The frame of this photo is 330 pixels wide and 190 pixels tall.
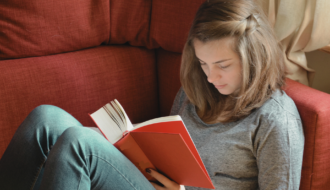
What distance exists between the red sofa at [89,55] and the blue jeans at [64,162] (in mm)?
346

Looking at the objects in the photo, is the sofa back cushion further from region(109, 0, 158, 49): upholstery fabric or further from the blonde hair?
the blonde hair

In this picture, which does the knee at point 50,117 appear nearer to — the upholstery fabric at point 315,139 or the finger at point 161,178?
the finger at point 161,178

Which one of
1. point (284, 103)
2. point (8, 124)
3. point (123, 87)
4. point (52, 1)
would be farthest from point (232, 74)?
point (8, 124)

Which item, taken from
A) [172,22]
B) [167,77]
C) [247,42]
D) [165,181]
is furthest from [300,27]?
[165,181]

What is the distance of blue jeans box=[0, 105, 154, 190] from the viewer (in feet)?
2.57

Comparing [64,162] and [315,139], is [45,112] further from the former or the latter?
[315,139]

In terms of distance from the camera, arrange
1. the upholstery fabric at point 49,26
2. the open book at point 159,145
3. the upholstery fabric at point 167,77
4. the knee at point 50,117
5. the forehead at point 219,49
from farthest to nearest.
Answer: the upholstery fabric at point 167,77
the upholstery fabric at point 49,26
the knee at point 50,117
the forehead at point 219,49
the open book at point 159,145

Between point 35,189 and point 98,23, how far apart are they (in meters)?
0.76

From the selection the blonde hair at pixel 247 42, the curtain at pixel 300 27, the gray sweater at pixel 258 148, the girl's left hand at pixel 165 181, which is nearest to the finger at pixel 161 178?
the girl's left hand at pixel 165 181

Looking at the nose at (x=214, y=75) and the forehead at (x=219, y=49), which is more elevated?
the forehead at (x=219, y=49)

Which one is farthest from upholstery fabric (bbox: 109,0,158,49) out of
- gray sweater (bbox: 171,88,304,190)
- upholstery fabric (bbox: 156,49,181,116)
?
gray sweater (bbox: 171,88,304,190)

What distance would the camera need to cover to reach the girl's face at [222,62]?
873 mm

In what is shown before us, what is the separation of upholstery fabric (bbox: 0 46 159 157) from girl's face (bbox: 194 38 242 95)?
0.57 m

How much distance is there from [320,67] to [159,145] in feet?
2.73
